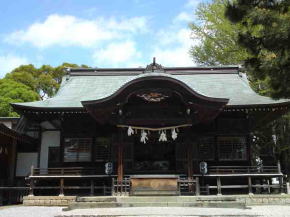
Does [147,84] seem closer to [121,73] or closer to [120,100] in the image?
[120,100]

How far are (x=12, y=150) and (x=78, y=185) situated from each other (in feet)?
12.4

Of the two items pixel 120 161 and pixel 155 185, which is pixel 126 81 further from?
pixel 155 185

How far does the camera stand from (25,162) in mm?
18125

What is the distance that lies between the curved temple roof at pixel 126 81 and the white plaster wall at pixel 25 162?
10.3 feet

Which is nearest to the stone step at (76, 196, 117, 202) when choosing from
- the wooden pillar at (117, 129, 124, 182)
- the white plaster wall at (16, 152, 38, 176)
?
the wooden pillar at (117, 129, 124, 182)

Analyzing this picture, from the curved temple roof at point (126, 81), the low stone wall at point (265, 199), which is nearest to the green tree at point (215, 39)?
the curved temple roof at point (126, 81)

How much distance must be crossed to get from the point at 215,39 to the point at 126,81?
9469 millimetres

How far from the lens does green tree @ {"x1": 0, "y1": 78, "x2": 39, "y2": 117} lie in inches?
1238

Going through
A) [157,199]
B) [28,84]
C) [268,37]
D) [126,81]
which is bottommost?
[157,199]

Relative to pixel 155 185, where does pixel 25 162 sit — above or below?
above

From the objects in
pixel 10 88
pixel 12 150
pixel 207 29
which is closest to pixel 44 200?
pixel 12 150

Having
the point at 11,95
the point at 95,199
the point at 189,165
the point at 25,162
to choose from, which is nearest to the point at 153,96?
the point at 189,165

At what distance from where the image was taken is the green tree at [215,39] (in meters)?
24.2

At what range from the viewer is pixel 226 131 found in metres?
16.3
